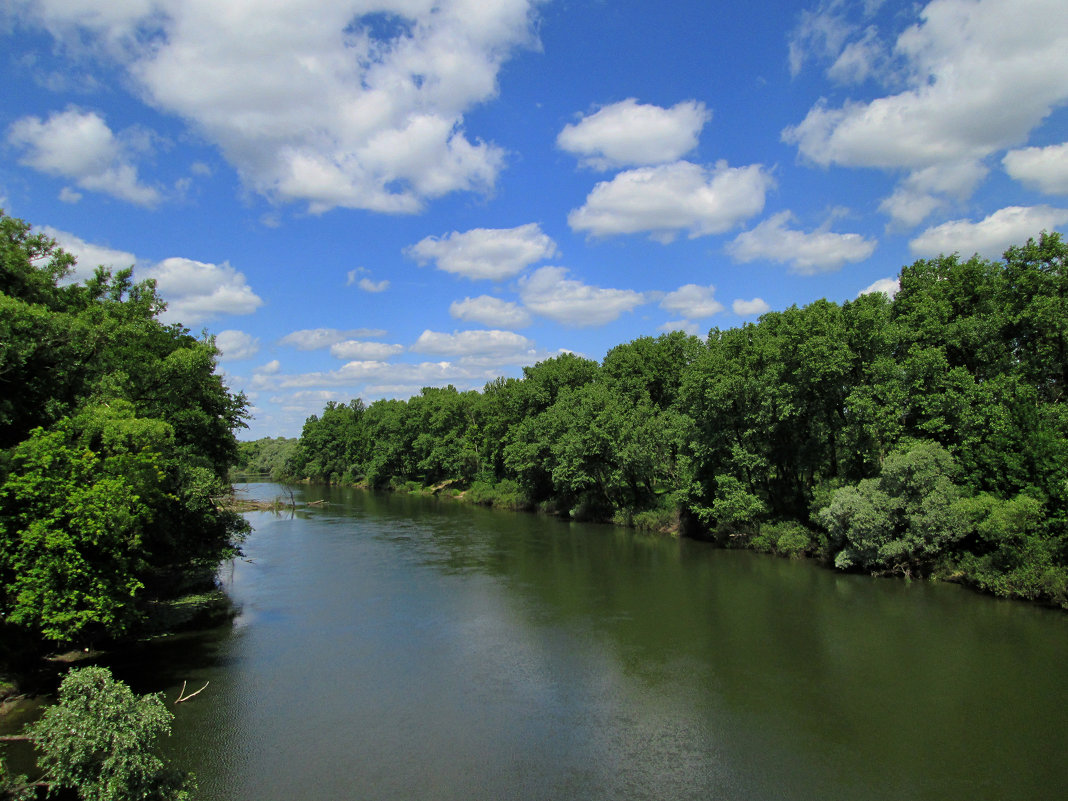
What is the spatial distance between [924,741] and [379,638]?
16233mm

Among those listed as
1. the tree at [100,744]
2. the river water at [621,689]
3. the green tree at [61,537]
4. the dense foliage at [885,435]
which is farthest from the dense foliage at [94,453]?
the dense foliage at [885,435]

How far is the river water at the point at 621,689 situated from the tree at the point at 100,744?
11.4 feet

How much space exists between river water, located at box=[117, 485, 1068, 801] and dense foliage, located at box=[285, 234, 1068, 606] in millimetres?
2560

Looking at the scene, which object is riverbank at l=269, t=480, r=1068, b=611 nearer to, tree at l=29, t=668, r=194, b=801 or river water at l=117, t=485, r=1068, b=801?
river water at l=117, t=485, r=1068, b=801

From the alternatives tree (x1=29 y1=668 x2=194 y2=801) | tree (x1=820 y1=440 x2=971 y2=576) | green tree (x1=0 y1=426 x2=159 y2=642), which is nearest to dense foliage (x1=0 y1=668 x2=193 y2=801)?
tree (x1=29 y1=668 x2=194 y2=801)

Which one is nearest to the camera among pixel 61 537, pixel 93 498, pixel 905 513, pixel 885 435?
pixel 61 537

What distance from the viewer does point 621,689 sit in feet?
56.1

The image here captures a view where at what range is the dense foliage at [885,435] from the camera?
24234 mm

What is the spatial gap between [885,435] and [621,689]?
62.2 feet

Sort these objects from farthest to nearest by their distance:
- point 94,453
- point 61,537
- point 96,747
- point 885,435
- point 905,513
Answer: point 885,435, point 905,513, point 94,453, point 61,537, point 96,747

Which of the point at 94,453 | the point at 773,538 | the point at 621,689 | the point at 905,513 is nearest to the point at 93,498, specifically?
the point at 94,453

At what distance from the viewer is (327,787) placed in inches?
502

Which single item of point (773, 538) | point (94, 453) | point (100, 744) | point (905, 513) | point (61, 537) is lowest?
point (773, 538)

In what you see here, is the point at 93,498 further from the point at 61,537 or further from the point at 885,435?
the point at 885,435
